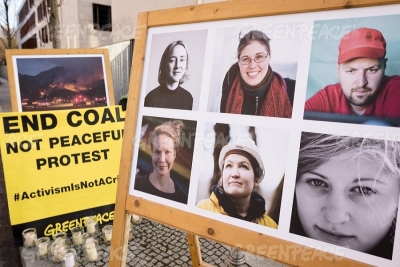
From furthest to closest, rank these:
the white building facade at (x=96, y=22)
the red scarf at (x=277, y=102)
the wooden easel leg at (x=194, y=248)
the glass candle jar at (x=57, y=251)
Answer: the white building facade at (x=96, y=22), the glass candle jar at (x=57, y=251), the wooden easel leg at (x=194, y=248), the red scarf at (x=277, y=102)

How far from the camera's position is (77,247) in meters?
2.57

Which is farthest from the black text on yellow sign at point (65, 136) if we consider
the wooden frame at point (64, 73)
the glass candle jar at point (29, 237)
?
the glass candle jar at point (29, 237)

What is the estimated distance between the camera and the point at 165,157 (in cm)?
125

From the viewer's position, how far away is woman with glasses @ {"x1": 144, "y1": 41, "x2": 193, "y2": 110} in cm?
121

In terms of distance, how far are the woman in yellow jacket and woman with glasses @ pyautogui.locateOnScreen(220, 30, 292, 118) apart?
0.14 m

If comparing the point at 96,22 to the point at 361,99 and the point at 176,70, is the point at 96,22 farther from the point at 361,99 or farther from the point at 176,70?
the point at 361,99

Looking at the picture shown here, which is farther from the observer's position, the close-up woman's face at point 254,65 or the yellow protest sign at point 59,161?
the yellow protest sign at point 59,161

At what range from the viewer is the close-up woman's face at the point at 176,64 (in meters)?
1.21

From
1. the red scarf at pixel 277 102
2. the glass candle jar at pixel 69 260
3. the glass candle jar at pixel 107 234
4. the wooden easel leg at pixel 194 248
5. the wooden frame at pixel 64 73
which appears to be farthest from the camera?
the glass candle jar at pixel 107 234

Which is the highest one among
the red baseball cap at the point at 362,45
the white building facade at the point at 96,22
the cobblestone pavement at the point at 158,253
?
the white building facade at the point at 96,22

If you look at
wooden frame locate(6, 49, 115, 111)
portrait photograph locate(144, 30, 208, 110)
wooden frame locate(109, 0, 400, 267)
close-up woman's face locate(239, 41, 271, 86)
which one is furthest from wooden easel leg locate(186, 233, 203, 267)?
wooden frame locate(6, 49, 115, 111)

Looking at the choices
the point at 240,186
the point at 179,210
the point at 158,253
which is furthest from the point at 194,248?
the point at 240,186

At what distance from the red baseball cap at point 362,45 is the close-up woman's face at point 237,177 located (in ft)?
1.57

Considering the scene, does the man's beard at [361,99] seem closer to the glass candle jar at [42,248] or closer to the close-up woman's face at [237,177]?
the close-up woman's face at [237,177]
